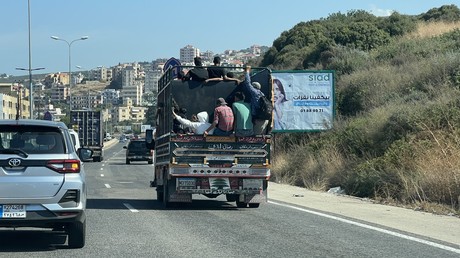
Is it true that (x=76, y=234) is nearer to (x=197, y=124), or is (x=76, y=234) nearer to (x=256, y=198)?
(x=197, y=124)

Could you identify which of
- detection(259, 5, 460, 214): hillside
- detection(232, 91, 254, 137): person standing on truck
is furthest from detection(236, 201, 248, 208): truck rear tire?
detection(259, 5, 460, 214): hillside

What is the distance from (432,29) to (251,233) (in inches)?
1539

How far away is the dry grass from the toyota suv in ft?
127

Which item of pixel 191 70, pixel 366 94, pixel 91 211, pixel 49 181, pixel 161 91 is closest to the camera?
pixel 49 181

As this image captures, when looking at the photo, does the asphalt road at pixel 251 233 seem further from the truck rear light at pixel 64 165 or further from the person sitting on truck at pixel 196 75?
the person sitting on truck at pixel 196 75

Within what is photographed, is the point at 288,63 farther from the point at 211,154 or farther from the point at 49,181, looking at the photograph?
the point at 49,181

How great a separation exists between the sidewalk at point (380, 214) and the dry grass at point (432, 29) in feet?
87.0

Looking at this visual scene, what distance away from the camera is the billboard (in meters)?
33.8

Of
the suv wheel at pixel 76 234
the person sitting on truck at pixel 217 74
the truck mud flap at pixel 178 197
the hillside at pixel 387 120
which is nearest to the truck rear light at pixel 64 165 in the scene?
the suv wheel at pixel 76 234

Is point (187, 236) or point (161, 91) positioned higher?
point (161, 91)

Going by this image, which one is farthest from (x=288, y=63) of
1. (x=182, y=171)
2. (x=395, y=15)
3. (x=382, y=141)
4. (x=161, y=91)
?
(x=182, y=171)

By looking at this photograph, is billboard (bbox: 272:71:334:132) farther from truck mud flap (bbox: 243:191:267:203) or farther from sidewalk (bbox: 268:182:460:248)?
truck mud flap (bbox: 243:191:267:203)

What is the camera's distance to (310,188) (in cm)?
2591

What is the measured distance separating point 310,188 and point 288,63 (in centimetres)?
2963
